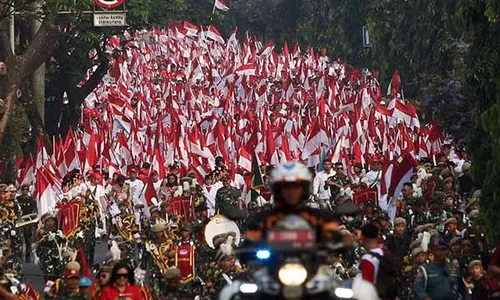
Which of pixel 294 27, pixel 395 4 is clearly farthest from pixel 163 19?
pixel 294 27

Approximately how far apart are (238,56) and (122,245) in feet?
149

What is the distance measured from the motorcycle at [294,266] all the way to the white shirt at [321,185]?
1542 centimetres

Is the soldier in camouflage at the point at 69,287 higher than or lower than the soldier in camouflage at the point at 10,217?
higher

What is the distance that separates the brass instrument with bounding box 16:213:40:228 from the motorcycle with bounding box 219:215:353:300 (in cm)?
1405

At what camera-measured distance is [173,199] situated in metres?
25.2

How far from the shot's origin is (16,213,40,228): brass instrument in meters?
25.0

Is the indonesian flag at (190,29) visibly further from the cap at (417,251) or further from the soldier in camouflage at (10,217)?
the cap at (417,251)

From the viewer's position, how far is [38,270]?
26.2 m

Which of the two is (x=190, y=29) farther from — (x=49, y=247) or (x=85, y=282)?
(x=85, y=282)

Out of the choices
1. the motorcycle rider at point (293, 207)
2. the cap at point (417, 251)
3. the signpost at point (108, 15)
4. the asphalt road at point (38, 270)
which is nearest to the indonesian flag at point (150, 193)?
Answer: the asphalt road at point (38, 270)

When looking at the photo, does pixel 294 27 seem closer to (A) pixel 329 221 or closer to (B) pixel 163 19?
(B) pixel 163 19

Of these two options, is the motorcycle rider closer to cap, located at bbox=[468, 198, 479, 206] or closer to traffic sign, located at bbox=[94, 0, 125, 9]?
cap, located at bbox=[468, 198, 479, 206]

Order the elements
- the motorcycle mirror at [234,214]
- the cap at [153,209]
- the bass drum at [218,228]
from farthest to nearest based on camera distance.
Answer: the cap at [153,209], the bass drum at [218,228], the motorcycle mirror at [234,214]

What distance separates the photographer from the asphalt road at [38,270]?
79.3 ft
